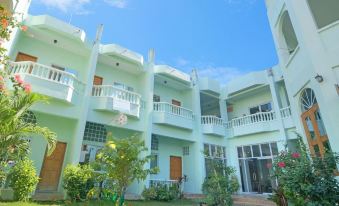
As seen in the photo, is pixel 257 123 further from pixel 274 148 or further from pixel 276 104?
pixel 274 148

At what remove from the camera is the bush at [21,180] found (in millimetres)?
7598

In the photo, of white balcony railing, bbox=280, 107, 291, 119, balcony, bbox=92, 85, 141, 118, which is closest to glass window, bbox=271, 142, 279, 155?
white balcony railing, bbox=280, 107, 291, 119

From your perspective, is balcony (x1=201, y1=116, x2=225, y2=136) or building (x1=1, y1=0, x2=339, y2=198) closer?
building (x1=1, y1=0, x2=339, y2=198)

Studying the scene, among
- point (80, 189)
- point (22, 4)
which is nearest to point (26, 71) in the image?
point (22, 4)

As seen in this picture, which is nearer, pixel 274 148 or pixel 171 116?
pixel 171 116

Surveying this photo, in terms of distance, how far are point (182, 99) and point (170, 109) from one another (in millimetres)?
3755

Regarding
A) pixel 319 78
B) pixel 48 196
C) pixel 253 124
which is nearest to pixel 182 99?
pixel 253 124

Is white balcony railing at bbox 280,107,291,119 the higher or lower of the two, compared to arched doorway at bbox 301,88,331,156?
higher

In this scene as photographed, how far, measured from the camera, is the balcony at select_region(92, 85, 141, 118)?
11.2m

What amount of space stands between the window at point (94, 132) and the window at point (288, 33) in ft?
33.5

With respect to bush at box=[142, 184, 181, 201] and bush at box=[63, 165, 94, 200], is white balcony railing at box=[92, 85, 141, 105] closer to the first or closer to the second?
bush at box=[63, 165, 94, 200]

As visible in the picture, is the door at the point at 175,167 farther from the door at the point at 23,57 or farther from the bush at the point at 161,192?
the door at the point at 23,57

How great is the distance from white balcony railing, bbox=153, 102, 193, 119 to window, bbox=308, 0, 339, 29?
28.8ft

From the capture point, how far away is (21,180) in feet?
25.1
